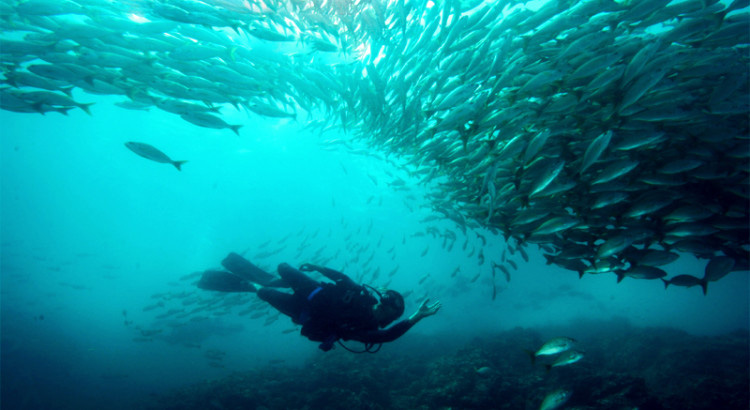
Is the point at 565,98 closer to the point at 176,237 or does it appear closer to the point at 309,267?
the point at 309,267

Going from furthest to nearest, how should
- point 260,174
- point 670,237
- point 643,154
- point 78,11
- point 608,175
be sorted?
point 260,174
point 78,11
point 643,154
point 670,237
point 608,175

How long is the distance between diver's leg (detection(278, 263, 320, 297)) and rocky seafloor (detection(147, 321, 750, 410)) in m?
5.24

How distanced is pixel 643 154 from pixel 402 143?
17.1 ft

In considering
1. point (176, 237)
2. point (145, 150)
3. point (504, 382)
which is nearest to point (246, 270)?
point (145, 150)

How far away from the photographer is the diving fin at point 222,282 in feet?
26.6

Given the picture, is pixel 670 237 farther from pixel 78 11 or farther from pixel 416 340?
pixel 416 340

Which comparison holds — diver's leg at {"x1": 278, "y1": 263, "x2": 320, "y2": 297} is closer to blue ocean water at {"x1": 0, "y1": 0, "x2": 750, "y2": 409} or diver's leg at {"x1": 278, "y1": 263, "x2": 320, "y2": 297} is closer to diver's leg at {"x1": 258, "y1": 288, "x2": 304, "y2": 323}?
diver's leg at {"x1": 258, "y1": 288, "x2": 304, "y2": 323}

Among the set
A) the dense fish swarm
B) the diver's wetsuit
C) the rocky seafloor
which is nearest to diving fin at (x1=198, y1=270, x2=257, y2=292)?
the diver's wetsuit

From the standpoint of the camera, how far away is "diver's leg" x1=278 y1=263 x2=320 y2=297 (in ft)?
19.9

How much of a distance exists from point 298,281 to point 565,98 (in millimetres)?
5828

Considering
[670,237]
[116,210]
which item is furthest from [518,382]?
[116,210]

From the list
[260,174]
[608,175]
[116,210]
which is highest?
[608,175]

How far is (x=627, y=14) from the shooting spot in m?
4.86

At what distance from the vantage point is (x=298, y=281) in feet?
20.6
